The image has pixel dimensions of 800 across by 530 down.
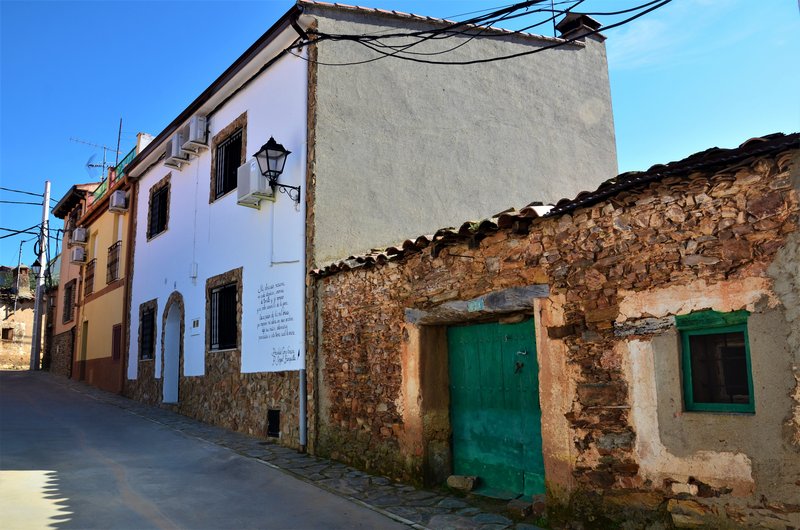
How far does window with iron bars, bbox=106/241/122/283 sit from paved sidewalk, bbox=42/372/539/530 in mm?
8531

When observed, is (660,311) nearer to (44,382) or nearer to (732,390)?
(732,390)

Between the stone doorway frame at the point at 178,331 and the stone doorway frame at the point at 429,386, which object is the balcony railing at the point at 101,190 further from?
the stone doorway frame at the point at 429,386

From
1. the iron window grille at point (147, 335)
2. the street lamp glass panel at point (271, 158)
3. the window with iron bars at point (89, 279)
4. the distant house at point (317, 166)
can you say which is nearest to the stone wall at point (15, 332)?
the window with iron bars at point (89, 279)

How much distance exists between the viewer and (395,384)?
7281mm

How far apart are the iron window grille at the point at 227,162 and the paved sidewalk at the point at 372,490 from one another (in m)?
4.42

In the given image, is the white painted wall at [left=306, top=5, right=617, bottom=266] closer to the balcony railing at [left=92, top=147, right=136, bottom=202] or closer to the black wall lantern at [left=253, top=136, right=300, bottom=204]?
the black wall lantern at [left=253, top=136, right=300, bottom=204]

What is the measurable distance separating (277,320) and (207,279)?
121 inches

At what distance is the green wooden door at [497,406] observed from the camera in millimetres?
6043

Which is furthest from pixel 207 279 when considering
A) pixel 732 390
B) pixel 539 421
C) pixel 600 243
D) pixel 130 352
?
pixel 732 390

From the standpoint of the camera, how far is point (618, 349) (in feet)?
16.3

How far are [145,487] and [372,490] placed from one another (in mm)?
2383

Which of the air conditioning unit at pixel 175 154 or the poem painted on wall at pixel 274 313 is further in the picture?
the air conditioning unit at pixel 175 154

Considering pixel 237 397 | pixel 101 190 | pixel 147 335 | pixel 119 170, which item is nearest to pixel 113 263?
pixel 119 170

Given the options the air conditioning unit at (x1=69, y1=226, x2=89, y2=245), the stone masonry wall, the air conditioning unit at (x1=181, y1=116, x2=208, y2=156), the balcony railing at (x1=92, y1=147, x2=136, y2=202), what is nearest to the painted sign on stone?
the air conditioning unit at (x1=181, y1=116, x2=208, y2=156)
